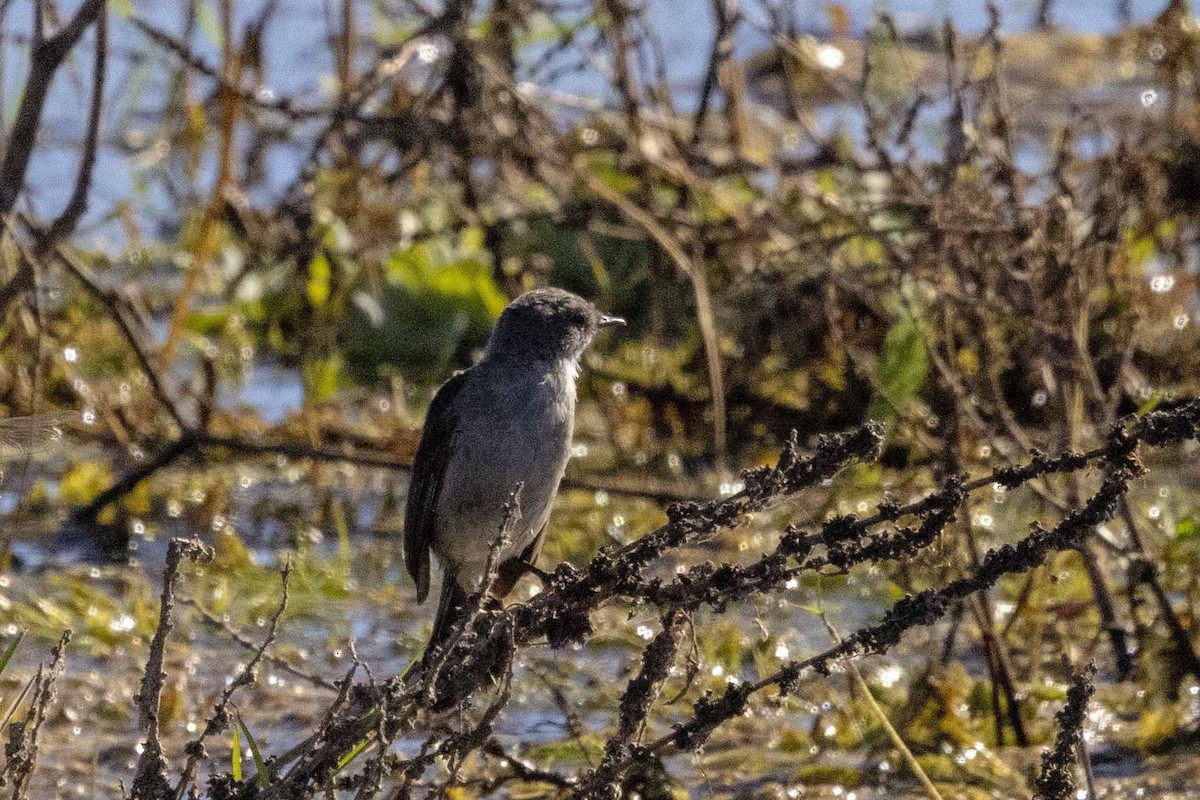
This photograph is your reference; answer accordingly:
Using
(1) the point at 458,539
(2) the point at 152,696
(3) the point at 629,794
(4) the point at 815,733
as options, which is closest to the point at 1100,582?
(4) the point at 815,733

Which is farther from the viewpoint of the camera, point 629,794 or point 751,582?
point 629,794

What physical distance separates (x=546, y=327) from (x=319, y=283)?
A: 3.22m

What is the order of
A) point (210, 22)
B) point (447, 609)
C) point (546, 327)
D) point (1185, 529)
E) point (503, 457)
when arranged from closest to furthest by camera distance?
point (1185, 529), point (503, 457), point (447, 609), point (546, 327), point (210, 22)

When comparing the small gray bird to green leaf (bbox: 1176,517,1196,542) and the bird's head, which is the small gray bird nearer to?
the bird's head

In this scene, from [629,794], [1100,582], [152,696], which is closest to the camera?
[152,696]

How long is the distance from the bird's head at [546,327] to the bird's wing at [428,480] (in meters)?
0.20

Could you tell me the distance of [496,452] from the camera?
16.6 feet

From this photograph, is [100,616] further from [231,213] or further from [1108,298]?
[1108,298]

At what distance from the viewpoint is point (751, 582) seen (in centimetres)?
308

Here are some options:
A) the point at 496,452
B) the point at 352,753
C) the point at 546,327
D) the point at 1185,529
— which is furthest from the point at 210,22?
the point at 352,753

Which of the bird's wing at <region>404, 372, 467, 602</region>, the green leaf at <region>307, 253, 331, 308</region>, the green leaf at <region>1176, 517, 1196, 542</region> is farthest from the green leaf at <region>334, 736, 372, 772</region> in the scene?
the green leaf at <region>307, 253, 331, 308</region>

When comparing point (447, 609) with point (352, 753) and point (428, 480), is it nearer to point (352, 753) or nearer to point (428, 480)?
point (428, 480)

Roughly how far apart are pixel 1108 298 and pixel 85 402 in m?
4.11

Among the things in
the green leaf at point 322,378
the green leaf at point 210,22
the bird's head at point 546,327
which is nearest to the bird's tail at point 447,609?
the bird's head at point 546,327
